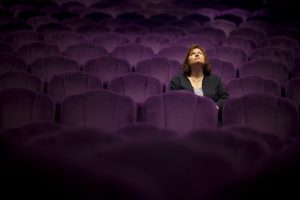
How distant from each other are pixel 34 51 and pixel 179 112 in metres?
0.60

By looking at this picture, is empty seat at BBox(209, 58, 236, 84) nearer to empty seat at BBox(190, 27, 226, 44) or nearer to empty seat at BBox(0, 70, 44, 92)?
empty seat at BBox(190, 27, 226, 44)

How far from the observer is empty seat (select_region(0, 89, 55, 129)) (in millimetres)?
822

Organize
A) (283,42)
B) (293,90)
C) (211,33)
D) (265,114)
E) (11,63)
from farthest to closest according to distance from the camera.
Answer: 1. (211,33)
2. (283,42)
3. (11,63)
4. (293,90)
5. (265,114)

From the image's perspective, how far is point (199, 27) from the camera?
1512mm

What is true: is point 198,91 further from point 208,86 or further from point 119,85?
point 119,85

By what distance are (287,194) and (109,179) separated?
200 mm

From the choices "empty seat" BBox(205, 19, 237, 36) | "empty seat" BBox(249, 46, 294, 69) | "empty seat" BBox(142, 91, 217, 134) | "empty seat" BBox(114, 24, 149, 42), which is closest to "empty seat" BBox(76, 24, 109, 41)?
"empty seat" BBox(114, 24, 149, 42)

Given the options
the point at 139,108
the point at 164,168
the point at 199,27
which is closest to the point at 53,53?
the point at 139,108

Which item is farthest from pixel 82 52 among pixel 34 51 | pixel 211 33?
pixel 211 33

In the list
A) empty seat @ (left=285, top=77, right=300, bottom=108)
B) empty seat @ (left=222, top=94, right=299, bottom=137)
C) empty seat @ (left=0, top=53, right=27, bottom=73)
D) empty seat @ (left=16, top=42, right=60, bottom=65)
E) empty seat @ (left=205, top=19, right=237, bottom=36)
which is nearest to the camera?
empty seat @ (left=222, top=94, right=299, bottom=137)

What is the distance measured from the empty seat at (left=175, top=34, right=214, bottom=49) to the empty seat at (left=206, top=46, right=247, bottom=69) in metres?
0.09

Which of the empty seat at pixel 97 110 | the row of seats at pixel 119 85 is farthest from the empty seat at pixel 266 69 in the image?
the empty seat at pixel 97 110

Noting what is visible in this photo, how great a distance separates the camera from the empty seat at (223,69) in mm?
1115

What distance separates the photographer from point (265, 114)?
818 mm
